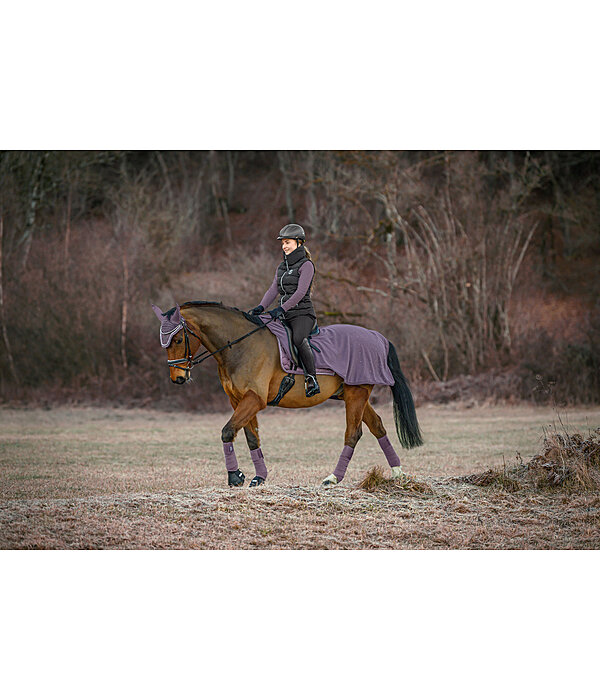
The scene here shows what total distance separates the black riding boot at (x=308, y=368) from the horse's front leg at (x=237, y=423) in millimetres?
458

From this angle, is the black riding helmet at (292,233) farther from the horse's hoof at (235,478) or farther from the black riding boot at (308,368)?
the horse's hoof at (235,478)

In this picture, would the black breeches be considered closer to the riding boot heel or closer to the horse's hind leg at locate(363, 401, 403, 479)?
the riding boot heel

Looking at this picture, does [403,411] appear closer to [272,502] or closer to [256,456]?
[256,456]

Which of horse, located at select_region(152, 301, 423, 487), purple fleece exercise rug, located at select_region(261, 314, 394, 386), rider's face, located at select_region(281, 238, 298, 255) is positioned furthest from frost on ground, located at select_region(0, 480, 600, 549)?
rider's face, located at select_region(281, 238, 298, 255)

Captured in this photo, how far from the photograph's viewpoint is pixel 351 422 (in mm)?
7168

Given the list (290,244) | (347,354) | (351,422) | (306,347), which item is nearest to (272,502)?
(351,422)

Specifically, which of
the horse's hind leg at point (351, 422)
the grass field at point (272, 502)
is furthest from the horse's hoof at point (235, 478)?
the horse's hind leg at point (351, 422)

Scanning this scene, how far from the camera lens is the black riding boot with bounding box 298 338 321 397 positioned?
273 inches

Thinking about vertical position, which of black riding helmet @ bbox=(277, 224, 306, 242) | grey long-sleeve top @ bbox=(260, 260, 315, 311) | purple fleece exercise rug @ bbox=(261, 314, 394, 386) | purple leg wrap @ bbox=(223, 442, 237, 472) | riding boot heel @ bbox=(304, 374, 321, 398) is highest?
black riding helmet @ bbox=(277, 224, 306, 242)

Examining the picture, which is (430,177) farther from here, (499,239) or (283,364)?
(283,364)

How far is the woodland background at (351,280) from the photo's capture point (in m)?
15.5

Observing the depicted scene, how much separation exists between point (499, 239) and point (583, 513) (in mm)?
10250

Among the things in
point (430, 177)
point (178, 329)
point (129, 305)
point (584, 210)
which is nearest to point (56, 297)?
point (129, 305)

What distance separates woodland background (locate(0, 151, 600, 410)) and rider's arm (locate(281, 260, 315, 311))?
8.28 metres
